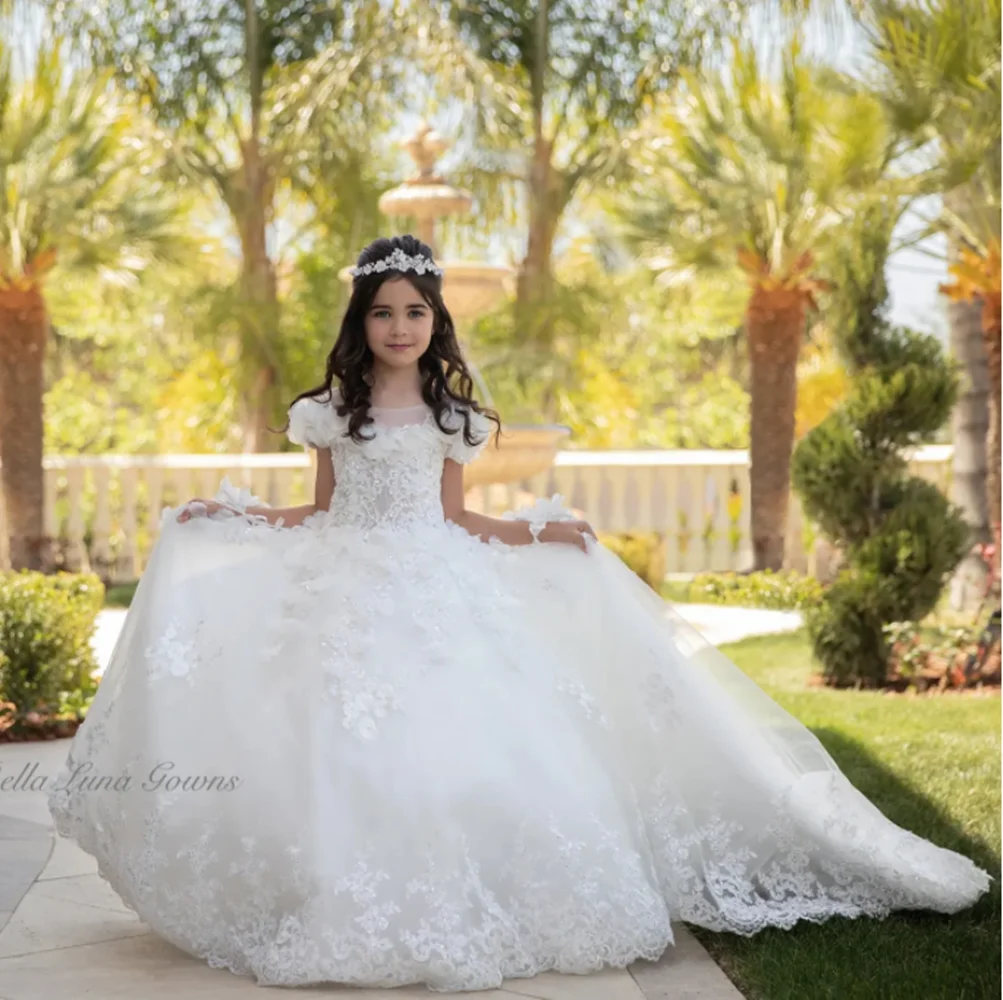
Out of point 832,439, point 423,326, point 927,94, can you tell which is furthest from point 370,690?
point 927,94

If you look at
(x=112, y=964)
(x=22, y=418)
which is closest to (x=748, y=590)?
(x=22, y=418)

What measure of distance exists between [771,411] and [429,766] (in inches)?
460

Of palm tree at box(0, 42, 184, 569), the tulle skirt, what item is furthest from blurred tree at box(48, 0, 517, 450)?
the tulle skirt

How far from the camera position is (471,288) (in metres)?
12.1

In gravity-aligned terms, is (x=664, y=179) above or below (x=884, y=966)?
above

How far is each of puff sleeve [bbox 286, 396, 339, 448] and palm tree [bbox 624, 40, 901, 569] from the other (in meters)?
10.1

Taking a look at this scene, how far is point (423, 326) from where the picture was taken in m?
4.28

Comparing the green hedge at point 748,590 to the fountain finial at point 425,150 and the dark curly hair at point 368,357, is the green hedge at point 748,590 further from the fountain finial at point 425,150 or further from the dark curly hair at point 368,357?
the dark curly hair at point 368,357

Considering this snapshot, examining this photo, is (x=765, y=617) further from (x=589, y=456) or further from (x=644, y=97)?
(x=644, y=97)

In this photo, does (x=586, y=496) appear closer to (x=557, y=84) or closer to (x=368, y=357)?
(x=557, y=84)

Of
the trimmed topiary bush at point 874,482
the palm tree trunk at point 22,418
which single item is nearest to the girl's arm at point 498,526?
the trimmed topiary bush at point 874,482

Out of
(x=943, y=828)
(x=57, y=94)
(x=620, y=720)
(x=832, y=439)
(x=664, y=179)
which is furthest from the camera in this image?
(x=664, y=179)

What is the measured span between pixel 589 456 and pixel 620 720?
11249 mm

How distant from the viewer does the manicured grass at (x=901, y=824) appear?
12.1ft
